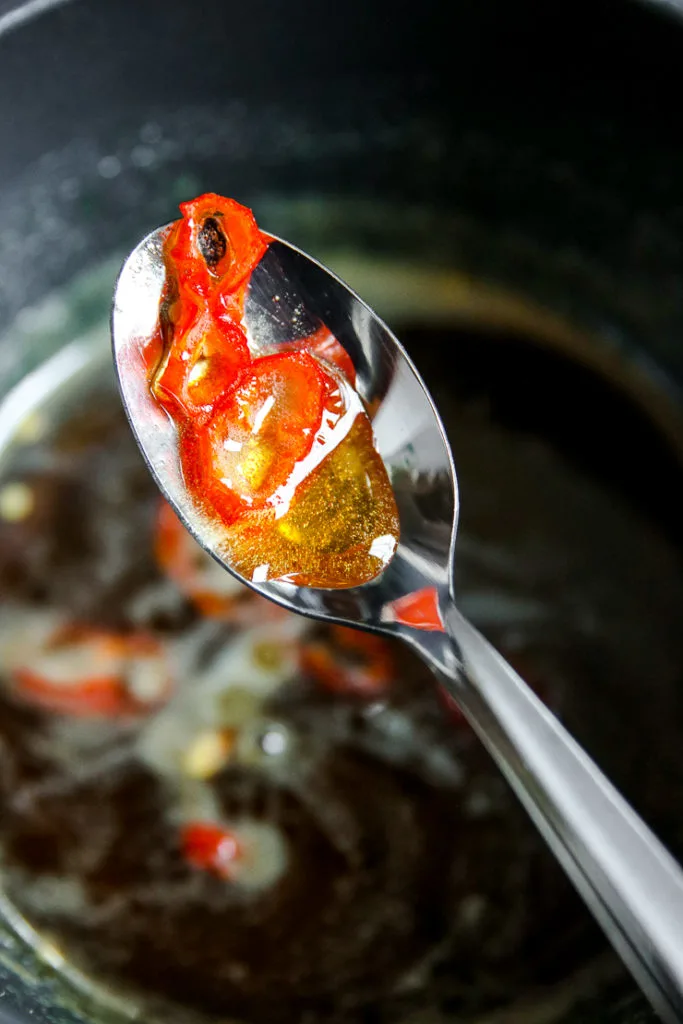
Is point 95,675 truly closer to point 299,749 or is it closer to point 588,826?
point 299,749

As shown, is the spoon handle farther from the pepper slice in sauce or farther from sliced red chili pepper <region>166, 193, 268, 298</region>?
sliced red chili pepper <region>166, 193, 268, 298</region>

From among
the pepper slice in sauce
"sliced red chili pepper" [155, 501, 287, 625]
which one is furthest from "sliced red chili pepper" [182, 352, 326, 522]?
"sliced red chili pepper" [155, 501, 287, 625]

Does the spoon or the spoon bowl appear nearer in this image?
the spoon

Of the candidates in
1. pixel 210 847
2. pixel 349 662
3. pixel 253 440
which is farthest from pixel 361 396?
pixel 210 847

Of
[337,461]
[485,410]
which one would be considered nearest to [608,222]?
[485,410]

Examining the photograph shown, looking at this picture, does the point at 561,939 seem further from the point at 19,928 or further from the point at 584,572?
the point at 19,928

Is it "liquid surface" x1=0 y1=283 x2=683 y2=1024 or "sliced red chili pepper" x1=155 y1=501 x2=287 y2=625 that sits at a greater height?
"sliced red chili pepper" x1=155 y1=501 x2=287 y2=625
